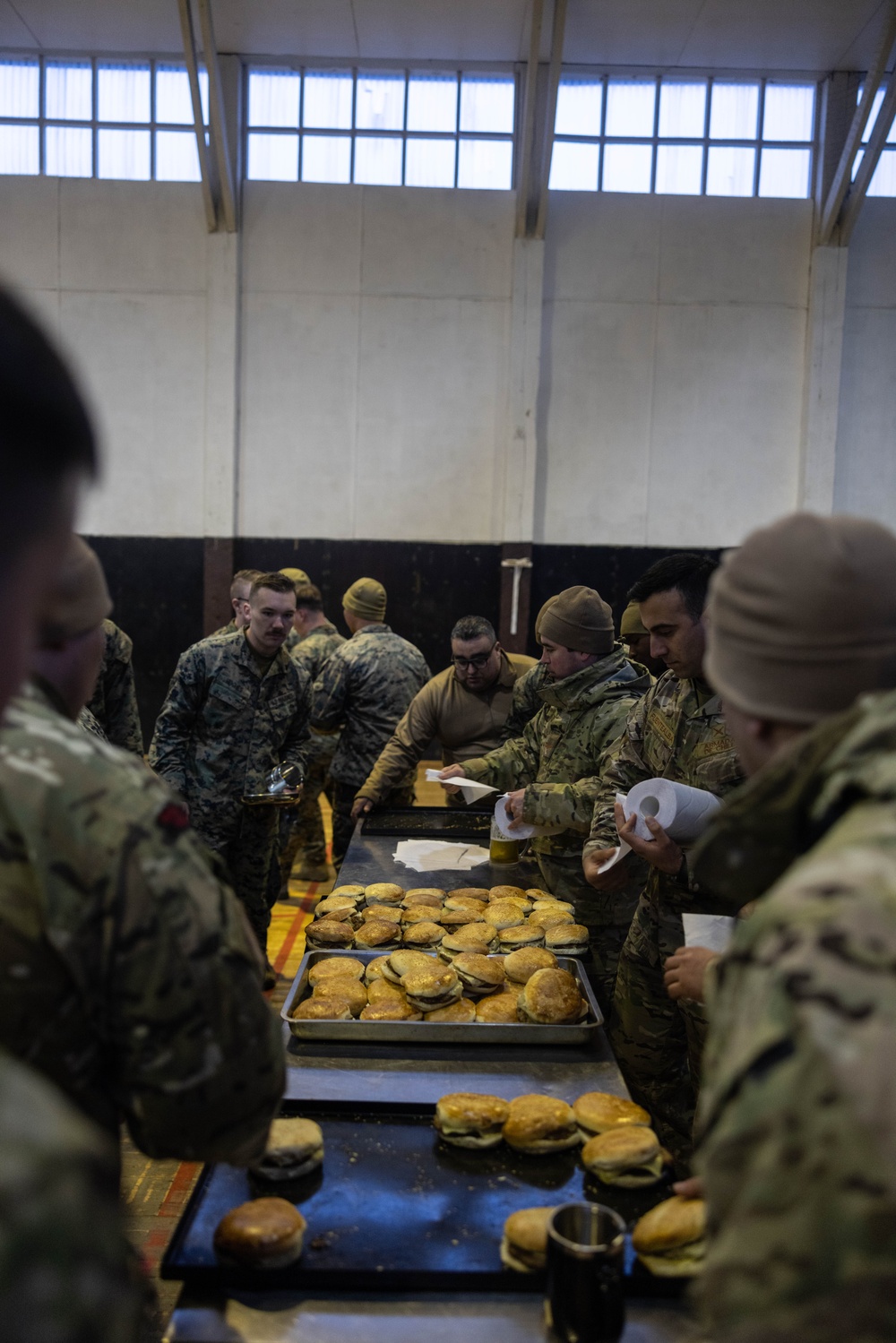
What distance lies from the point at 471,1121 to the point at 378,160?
912 cm

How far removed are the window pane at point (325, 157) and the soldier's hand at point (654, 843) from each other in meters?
8.23

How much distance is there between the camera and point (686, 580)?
2.69 meters

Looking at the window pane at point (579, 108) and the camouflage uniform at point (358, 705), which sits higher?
the window pane at point (579, 108)

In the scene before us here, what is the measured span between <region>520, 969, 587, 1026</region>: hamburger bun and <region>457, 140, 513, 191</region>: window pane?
8503 mm

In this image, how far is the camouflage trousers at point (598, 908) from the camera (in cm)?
340

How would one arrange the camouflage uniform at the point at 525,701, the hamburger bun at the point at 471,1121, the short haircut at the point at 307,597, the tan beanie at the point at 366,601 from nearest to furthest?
the hamburger bun at the point at 471,1121 < the camouflage uniform at the point at 525,701 < the tan beanie at the point at 366,601 < the short haircut at the point at 307,597

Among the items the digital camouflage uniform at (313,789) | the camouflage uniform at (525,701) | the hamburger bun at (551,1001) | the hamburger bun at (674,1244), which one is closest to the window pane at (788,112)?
the digital camouflage uniform at (313,789)

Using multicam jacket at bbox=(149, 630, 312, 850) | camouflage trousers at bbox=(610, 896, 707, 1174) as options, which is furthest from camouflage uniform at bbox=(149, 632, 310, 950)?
camouflage trousers at bbox=(610, 896, 707, 1174)

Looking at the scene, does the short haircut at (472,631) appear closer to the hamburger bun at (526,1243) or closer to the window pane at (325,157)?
the hamburger bun at (526,1243)

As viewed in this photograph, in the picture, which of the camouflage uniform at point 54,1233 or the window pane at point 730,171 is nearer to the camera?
the camouflage uniform at point 54,1233

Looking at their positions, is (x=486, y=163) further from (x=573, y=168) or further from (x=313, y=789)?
(x=313, y=789)

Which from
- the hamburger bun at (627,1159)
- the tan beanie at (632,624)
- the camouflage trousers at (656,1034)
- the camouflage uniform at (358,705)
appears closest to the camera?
the hamburger bun at (627,1159)

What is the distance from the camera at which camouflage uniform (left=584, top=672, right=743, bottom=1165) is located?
8.93ft

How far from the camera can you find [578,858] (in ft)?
11.4
